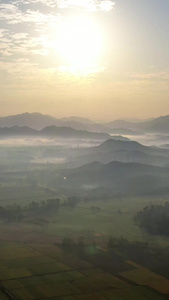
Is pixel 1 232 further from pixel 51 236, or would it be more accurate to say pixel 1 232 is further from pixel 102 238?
pixel 102 238

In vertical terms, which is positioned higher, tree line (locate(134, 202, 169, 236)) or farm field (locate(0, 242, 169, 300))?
tree line (locate(134, 202, 169, 236))

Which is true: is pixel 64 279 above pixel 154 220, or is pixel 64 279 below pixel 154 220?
below

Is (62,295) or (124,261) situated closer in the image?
(62,295)

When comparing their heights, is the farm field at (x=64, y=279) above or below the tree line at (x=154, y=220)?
below

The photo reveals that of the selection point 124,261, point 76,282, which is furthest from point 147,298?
point 124,261

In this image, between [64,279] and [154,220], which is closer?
[64,279]

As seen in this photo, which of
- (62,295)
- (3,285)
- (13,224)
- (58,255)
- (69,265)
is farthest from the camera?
(13,224)

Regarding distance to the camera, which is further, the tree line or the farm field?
the tree line

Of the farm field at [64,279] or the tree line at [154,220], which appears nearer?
the farm field at [64,279]
